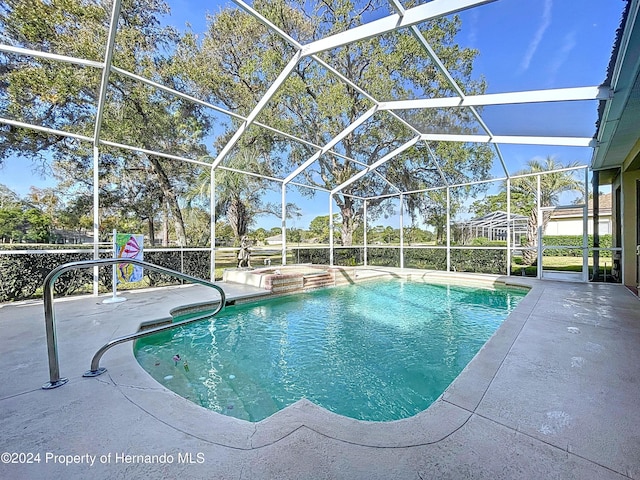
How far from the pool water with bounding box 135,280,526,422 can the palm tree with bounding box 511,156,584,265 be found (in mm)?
5718

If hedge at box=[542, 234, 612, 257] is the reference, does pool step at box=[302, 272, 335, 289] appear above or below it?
below

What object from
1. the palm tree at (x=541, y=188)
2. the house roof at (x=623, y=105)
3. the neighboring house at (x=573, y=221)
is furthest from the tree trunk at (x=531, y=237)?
the house roof at (x=623, y=105)

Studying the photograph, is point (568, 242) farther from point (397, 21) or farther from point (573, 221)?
point (397, 21)

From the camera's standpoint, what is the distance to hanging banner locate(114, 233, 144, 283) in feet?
19.7

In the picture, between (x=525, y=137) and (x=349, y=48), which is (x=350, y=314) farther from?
(x=349, y=48)

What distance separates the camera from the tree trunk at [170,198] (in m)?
9.85

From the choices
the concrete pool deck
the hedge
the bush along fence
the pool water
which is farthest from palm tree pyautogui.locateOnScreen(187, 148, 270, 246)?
the hedge

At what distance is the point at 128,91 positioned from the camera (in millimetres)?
6793

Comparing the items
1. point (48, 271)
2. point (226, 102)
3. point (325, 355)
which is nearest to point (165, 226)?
point (48, 271)

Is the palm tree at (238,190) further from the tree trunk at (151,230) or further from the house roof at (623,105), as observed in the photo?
the house roof at (623,105)

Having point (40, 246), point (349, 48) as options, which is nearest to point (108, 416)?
point (40, 246)

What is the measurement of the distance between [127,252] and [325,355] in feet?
15.6

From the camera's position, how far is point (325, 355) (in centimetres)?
405

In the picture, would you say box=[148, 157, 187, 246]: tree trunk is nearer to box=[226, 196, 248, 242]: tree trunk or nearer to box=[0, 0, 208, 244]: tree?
box=[0, 0, 208, 244]: tree
